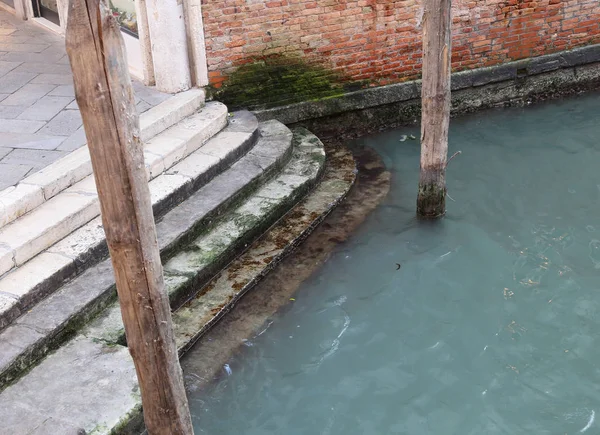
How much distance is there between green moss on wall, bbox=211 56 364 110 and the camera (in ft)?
21.0

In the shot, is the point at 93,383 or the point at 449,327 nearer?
the point at 93,383

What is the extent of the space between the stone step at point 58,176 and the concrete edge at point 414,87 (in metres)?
1.01

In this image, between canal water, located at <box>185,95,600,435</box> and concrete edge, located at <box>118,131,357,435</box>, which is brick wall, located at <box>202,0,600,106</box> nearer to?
concrete edge, located at <box>118,131,357,435</box>

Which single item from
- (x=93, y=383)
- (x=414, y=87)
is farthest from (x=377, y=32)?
(x=93, y=383)

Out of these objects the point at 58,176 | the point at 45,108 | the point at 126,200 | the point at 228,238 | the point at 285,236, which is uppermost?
the point at 126,200

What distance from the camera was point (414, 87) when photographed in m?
7.07

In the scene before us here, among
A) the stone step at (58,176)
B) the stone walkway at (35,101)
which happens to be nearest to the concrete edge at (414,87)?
the stone step at (58,176)

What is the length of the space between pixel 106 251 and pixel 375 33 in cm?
332

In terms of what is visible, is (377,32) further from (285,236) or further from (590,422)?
(590,422)

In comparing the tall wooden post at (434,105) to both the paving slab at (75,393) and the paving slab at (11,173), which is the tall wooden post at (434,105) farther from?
the paving slab at (11,173)

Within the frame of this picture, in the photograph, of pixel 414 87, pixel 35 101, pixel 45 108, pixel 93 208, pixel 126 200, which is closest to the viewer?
pixel 126 200

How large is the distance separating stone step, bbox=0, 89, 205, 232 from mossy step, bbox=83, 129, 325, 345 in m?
0.80

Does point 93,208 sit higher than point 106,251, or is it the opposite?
point 93,208

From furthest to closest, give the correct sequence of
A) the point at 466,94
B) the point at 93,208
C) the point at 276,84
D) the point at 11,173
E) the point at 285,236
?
1. the point at 466,94
2. the point at 276,84
3. the point at 285,236
4. the point at 11,173
5. the point at 93,208
